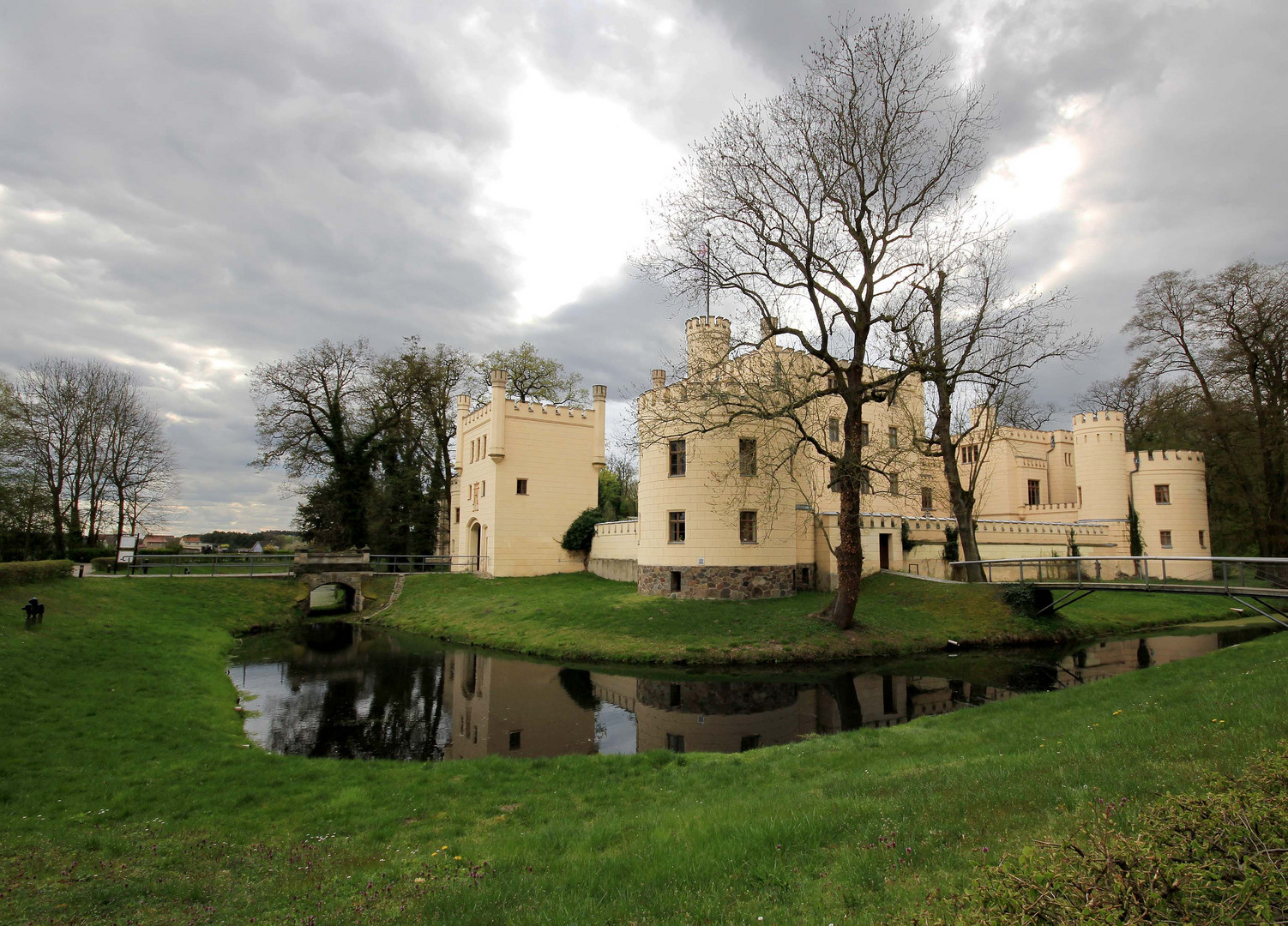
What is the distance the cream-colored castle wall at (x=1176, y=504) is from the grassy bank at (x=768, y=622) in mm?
5301

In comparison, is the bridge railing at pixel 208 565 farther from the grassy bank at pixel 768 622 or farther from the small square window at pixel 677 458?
the small square window at pixel 677 458

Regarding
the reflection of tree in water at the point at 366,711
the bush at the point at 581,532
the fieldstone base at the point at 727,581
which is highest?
the bush at the point at 581,532

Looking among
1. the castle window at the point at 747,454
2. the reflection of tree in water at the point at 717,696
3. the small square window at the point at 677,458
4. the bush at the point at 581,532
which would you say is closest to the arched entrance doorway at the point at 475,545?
the bush at the point at 581,532

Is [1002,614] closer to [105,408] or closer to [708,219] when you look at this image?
[708,219]

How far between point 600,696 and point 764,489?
37.1 feet

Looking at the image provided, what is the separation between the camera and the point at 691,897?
4.45 meters

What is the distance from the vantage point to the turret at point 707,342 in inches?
766

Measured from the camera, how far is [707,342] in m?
22.4

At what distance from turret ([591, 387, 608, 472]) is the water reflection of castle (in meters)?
18.7

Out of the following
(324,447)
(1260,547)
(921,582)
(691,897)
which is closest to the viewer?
(691,897)

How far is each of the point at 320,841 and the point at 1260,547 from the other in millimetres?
37039

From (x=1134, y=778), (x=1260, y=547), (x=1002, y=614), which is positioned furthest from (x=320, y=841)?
(x=1260, y=547)

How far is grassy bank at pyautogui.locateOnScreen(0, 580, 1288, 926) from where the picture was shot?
15.1 feet

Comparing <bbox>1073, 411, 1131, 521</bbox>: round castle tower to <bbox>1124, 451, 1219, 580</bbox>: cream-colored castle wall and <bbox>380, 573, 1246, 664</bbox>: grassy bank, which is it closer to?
<bbox>1124, 451, 1219, 580</bbox>: cream-colored castle wall
